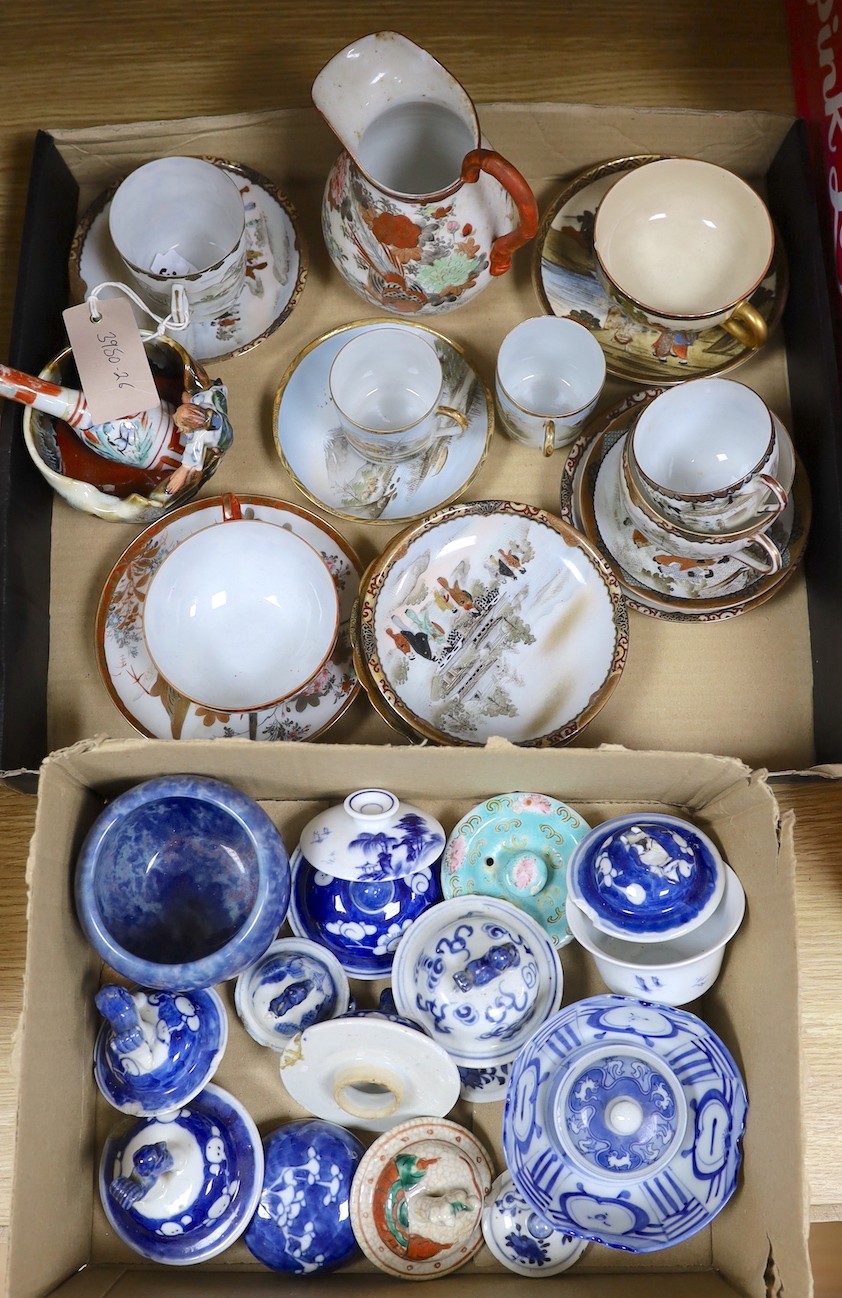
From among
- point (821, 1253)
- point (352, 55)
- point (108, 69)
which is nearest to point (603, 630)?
point (352, 55)

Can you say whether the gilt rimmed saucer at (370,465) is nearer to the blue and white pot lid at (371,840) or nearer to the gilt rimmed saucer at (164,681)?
the gilt rimmed saucer at (164,681)

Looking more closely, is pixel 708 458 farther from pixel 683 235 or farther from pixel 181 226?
pixel 181 226

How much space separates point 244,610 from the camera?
0.98m

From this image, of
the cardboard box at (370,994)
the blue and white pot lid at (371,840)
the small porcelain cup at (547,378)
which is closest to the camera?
the cardboard box at (370,994)

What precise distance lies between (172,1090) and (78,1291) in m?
0.16

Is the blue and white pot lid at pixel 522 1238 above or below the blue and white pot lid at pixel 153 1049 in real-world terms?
below

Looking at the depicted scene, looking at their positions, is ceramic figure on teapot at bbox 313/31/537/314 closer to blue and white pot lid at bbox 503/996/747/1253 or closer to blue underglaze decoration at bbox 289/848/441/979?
blue underglaze decoration at bbox 289/848/441/979

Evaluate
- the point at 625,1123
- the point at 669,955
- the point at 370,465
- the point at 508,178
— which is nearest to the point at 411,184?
the point at 508,178

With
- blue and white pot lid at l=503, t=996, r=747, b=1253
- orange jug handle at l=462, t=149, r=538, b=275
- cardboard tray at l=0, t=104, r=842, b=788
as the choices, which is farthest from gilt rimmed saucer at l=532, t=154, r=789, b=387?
blue and white pot lid at l=503, t=996, r=747, b=1253

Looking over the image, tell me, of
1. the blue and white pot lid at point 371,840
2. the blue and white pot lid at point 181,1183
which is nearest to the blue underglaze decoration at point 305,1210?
the blue and white pot lid at point 181,1183

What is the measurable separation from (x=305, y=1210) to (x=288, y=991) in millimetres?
172

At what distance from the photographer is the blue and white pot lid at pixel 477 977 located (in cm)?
A: 87

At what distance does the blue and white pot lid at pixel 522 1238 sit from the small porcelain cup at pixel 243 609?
1.53 feet

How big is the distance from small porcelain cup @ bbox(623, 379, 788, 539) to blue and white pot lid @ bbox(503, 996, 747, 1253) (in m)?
0.41
